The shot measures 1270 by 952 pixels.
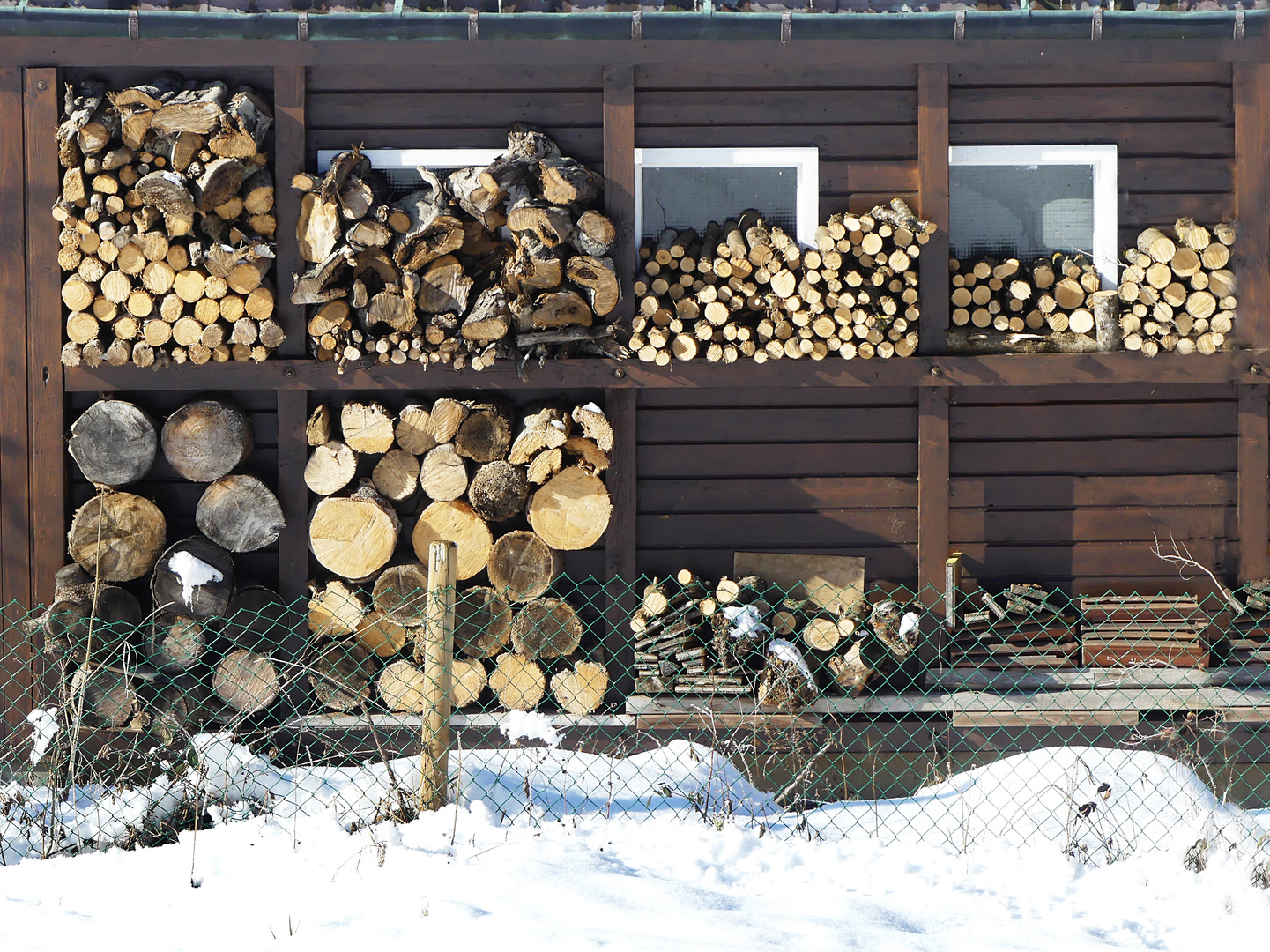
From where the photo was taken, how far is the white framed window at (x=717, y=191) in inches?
224

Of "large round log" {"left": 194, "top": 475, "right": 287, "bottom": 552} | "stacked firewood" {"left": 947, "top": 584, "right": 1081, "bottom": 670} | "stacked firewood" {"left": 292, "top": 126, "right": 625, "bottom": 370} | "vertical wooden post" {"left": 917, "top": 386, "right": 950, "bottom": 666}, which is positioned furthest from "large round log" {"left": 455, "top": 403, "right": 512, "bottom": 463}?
→ "stacked firewood" {"left": 947, "top": 584, "right": 1081, "bottom": 670}

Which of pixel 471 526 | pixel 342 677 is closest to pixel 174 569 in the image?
pixel 342 677

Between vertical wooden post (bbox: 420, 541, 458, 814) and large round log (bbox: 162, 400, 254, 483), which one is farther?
large round log (bbox: 162, 400, 254, 483)

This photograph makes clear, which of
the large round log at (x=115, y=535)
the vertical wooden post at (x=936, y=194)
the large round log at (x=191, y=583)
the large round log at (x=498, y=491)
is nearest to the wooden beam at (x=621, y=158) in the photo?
the large round log at (x=498, y=491)

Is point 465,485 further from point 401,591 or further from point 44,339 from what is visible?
point 44,339

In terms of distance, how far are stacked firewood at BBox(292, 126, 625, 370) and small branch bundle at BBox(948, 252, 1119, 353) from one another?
1927mm

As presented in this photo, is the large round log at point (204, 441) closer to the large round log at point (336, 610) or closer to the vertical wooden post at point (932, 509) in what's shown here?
the large round log at point (336, 610)

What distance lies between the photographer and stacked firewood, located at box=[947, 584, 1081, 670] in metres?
5.60

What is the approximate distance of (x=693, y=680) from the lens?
5492 millimetres

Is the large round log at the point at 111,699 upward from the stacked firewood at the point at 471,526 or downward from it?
downward

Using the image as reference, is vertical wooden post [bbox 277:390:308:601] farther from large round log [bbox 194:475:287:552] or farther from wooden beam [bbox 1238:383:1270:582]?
wooden beam [bbox 1238:383:1270:582]

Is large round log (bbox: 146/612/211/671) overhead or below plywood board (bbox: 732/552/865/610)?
below

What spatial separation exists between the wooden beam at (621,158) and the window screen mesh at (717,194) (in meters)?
0.19

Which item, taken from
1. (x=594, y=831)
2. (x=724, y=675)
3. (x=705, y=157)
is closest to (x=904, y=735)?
(x=724, y=675)
